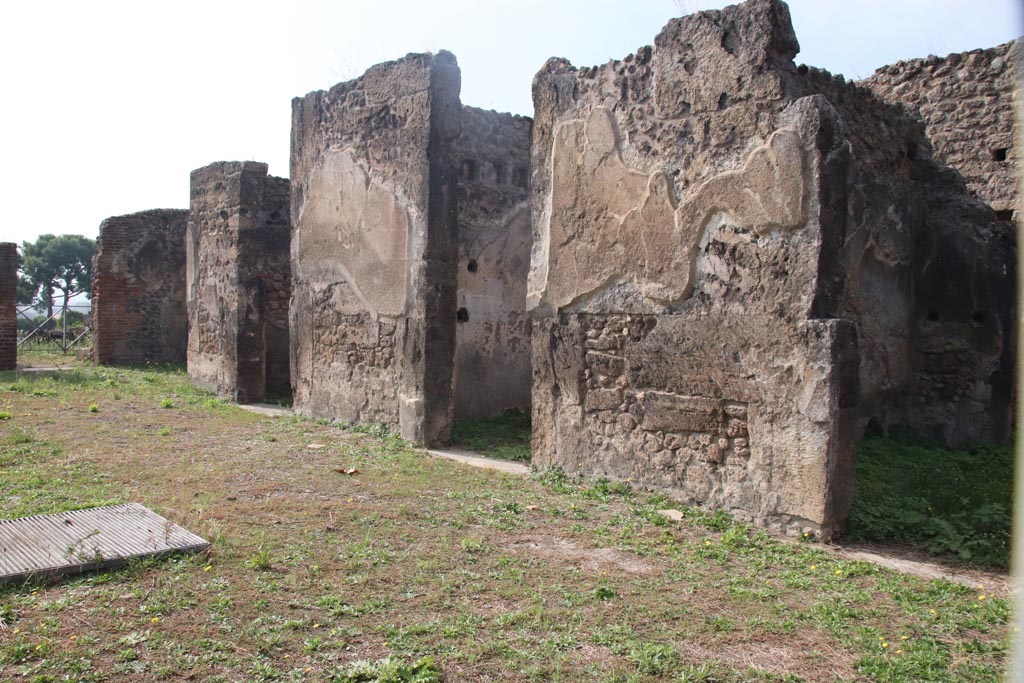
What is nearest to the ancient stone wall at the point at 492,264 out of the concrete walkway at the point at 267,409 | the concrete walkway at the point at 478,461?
Result: the concrete walkway at the point at 478,461

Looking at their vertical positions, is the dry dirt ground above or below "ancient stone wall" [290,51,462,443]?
below

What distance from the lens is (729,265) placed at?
474cm

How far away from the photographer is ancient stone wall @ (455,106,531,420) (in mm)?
8141

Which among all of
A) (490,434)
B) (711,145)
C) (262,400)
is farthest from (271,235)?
(711,145)

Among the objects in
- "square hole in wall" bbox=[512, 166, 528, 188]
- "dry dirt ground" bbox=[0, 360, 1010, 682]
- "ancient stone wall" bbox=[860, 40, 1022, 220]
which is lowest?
"dry dirt ground" bbox=[0, 360, 1010, 682]

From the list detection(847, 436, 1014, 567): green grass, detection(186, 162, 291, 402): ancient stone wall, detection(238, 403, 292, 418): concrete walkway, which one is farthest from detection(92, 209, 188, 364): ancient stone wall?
detection(847, 436, 1014, 567): green grass

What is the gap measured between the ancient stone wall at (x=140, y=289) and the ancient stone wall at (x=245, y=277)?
4.74 metres

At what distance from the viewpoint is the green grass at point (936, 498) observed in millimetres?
4219

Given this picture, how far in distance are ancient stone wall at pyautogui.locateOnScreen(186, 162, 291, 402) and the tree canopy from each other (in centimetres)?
2969

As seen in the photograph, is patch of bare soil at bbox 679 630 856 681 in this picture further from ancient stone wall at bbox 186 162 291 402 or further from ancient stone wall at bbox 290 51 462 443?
ancient stone wall at bbox 186 162 291 402

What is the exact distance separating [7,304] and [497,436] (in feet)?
32.0

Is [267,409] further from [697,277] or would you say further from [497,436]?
[697,277]

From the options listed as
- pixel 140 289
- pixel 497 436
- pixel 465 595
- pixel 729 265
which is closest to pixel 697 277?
pixel 729 265

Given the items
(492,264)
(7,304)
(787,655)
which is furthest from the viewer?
(7,304)
